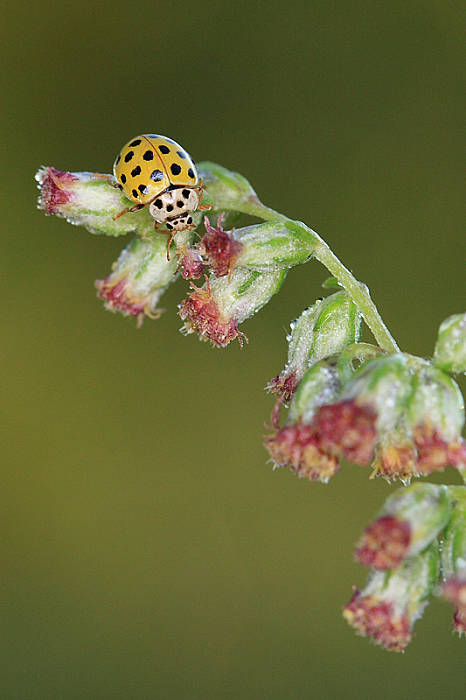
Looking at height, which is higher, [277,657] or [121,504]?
[121,504]

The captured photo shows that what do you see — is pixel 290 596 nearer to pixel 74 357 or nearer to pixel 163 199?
pixel 74 357

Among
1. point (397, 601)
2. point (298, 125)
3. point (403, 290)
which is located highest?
point (298, 125)

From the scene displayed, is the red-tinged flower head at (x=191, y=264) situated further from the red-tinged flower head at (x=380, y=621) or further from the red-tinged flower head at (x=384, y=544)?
the red-tinged flower head at (x=380, y=621)

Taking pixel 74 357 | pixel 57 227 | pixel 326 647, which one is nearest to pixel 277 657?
pixel 326 647

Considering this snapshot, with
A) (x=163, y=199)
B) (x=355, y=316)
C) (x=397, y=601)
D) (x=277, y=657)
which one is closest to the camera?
(x=397, y=601)

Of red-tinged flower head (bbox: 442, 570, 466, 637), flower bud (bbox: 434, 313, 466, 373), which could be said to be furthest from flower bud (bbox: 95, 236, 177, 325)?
red-tinged flower head (bbox: 442, 570, 466, 637)

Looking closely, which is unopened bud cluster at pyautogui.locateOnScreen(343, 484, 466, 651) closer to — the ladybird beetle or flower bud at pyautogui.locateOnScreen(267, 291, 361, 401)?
flower bud at pyautogui.locateOnScreen(267, 291, 361, 401)

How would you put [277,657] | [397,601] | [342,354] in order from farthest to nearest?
[277,657] → [342,354] → [397,601]
